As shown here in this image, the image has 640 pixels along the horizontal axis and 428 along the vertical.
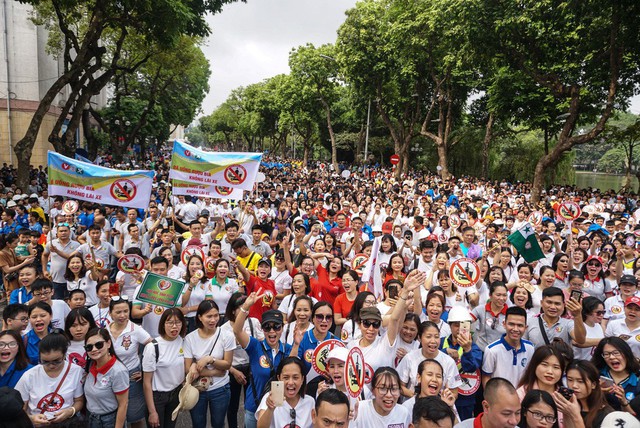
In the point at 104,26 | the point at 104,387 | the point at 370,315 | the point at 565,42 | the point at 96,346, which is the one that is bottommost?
the point at 104,387

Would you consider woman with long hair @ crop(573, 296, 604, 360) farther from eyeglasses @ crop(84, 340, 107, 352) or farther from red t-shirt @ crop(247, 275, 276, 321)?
eyeglasses @ crop(84, 340, 107, 352)

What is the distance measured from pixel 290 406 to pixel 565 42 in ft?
63.8

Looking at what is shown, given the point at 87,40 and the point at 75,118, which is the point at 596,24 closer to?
the point at 87,40

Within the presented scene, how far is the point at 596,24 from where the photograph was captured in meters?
16.2

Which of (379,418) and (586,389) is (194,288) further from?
(586,389)

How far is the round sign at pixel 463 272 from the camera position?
17.3 feet

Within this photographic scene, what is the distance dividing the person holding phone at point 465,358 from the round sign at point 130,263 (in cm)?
388

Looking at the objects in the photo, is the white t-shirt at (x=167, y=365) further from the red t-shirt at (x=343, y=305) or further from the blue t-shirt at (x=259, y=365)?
the red t-shirt at (x=343, y=305)

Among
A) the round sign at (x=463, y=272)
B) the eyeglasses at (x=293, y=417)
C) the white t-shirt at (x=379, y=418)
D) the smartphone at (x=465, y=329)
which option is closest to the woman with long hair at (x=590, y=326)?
the round sign at (x=463, y=272)

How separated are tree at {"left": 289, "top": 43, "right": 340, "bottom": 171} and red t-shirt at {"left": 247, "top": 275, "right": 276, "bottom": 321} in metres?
28.9

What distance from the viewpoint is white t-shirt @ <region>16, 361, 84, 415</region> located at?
336cm

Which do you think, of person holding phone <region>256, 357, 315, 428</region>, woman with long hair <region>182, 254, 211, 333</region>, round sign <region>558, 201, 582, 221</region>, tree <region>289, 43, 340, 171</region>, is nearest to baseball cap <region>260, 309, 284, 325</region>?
person holding phone <region>256, 357, 315, 428</region>

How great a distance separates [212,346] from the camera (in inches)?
158

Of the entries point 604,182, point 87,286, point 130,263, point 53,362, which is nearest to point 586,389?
point 53,362
